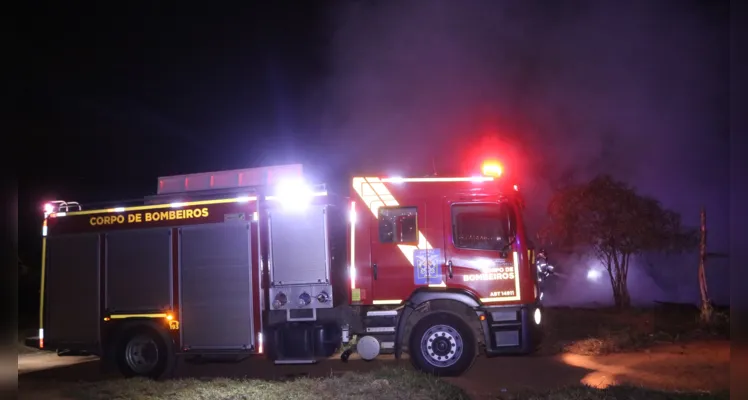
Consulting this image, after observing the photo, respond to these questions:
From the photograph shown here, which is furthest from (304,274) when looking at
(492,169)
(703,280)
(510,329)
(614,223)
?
(614,223)

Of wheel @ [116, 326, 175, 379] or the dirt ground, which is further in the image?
wheel @ [116, 326, 175, 379]

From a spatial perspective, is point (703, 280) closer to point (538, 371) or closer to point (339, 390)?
point (538, 371)

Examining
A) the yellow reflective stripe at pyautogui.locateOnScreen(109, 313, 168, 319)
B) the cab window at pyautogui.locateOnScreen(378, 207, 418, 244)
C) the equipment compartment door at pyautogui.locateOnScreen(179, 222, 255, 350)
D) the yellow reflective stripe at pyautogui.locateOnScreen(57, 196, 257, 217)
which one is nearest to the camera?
the cab window at pyautogui.locateOnScreen(378, 207, 418, 244)

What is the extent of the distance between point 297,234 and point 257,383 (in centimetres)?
223

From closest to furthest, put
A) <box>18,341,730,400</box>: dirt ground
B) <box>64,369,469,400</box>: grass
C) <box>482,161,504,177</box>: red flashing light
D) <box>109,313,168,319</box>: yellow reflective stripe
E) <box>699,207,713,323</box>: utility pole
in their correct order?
<box>64,369,469,400</box>: grass, <box>18,341,730,400</box>: dirt ground, <box>482,161,504,177</box>: red flashing light, <box>109,313,168,319</box>: yellow reflective stripe, <box>699,207,713,323</box>: utility pole

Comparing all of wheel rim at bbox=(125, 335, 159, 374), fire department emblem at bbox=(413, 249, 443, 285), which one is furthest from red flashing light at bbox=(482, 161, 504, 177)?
wheel rim at bbox=(125, 335, 159, 374)

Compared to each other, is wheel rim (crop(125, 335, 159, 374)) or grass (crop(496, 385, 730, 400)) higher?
wheel rim (crop(125, 335, 159, 374))

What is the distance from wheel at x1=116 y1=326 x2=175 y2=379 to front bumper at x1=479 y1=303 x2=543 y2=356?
492 centimetres

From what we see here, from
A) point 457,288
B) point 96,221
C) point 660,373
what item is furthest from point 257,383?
point 660,373

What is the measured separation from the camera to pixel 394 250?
8.67 m

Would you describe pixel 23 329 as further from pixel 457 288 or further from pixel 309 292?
pixel 457 288

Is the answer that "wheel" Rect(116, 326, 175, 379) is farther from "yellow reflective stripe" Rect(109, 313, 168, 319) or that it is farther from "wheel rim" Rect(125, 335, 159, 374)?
"yellow reflective stripe" Rect(109, 313, 168, 319)

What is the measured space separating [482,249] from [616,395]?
9.05 ft

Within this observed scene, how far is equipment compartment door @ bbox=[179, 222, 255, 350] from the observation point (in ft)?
29.4
